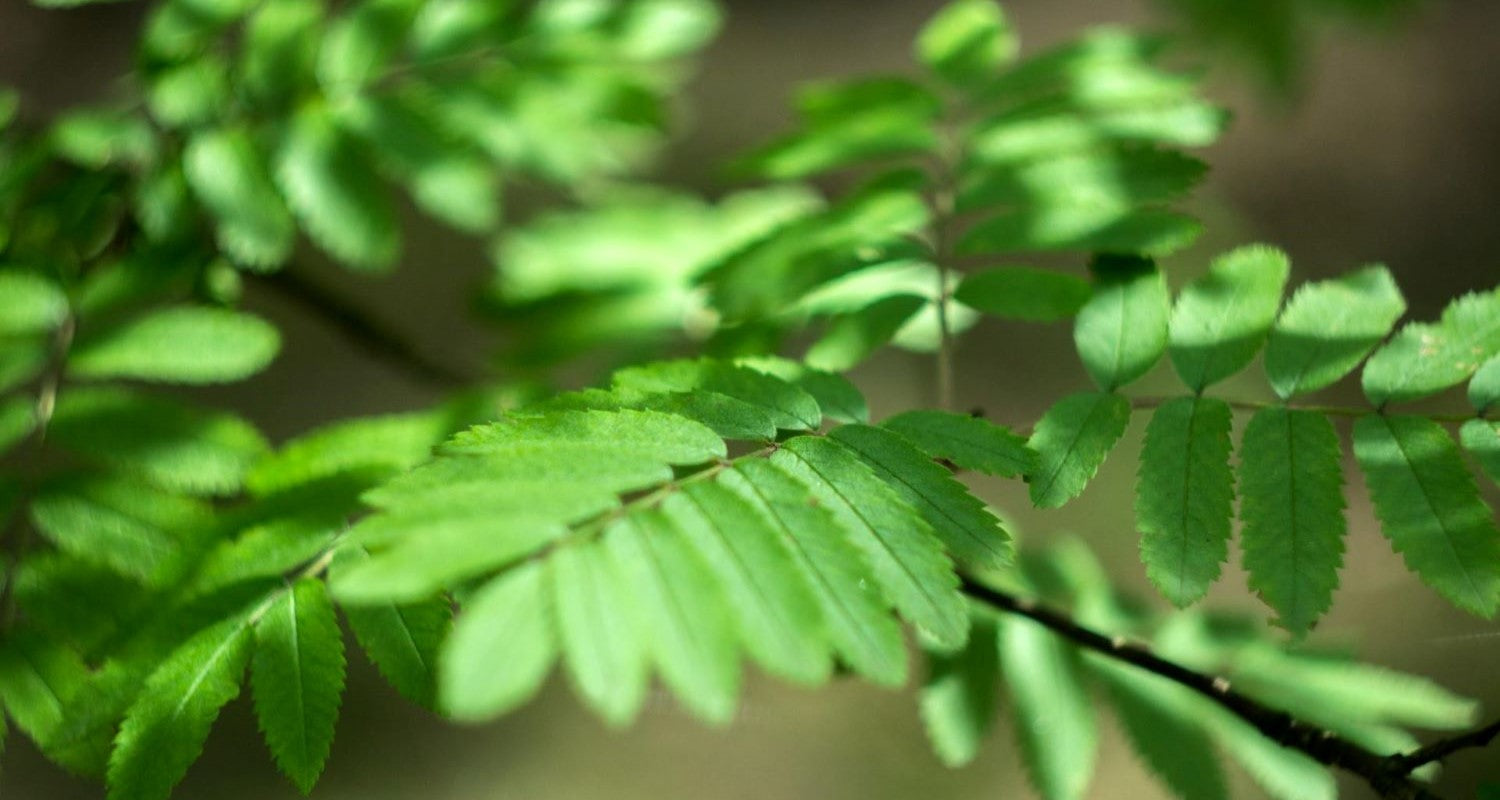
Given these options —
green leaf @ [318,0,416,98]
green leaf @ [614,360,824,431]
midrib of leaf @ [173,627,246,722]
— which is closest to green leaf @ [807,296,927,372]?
green leaf @ [614,360,824,431]

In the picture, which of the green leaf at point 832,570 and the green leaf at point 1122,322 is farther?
the green leaf at point 1122,322

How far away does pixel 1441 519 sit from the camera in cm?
114

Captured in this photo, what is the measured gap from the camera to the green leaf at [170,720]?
3.81ft

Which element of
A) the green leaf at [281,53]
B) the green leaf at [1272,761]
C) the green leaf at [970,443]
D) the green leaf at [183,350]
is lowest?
the green leaf at [1272,761]

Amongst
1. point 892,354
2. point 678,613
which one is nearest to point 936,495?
point 678,613

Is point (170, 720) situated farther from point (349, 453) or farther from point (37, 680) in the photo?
point (349, 453)

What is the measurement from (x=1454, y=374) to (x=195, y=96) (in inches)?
72.8

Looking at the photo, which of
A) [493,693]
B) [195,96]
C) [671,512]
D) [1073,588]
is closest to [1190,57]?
[1073,588]

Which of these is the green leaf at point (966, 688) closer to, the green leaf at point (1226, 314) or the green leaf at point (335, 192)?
the green leaf at point (1226, 314)

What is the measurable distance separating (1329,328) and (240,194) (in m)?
1.57

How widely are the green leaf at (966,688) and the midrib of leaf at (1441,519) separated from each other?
716 millimetres

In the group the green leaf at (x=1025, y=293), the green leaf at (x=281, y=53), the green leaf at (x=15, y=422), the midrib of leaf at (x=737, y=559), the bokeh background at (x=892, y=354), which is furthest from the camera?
the bokeh background at (x=892, y=354)

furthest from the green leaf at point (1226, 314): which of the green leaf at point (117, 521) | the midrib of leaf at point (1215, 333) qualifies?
the green leaf at point (117, 521)

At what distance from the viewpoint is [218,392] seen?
11.9 feet
